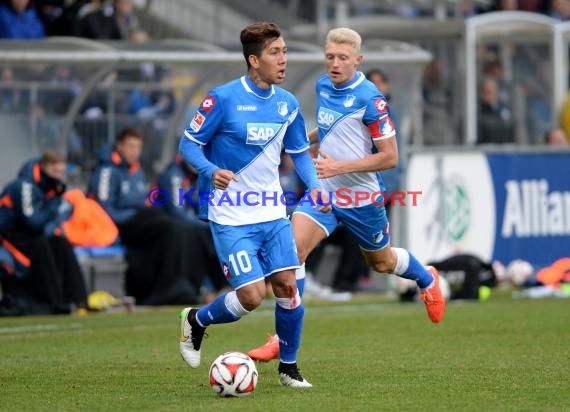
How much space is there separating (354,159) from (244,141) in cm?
195

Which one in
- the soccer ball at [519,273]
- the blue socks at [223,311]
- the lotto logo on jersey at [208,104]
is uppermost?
the lotto logo on jersey at [208,104]

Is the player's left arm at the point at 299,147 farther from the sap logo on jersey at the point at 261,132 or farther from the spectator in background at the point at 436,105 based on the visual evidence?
the spectator in background at the point at 436,105

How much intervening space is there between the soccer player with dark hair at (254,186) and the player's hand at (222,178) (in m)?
0.16

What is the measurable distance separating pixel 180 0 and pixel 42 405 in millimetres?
15688

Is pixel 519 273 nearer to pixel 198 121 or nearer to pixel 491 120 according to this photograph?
pixel 491 120

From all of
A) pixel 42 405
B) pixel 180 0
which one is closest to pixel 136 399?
pixel 42 405

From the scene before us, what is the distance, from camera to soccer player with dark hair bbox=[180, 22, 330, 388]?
8.67 metres

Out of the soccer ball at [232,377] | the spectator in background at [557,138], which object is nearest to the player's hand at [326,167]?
the soccer ball at [232,377]

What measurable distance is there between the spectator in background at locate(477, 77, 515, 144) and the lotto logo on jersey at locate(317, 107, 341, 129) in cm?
1048

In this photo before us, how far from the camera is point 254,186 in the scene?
8.77 m

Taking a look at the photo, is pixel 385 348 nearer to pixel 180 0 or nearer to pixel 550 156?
pixel 550 156

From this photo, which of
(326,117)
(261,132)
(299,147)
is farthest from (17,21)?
(261,132)

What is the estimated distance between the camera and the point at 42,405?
796 cm

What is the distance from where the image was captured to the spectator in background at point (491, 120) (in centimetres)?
2097
